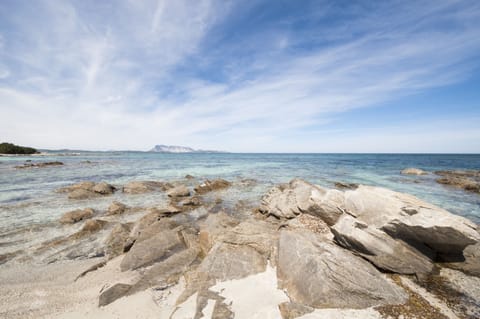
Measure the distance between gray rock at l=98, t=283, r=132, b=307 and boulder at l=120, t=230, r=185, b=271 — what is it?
1128mm

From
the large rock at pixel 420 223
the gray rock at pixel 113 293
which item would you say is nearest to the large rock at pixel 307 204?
the large rock at pixel 420 223

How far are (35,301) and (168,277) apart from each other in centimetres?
299

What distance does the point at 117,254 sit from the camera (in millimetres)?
7172

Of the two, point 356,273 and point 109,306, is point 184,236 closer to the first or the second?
point 109,306

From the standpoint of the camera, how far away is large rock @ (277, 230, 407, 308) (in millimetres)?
4219

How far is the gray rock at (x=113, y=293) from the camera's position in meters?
4.61

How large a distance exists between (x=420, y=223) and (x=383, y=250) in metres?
1.20

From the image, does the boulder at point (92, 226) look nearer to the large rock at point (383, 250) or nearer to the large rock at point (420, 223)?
the large rock at point (383, 250)

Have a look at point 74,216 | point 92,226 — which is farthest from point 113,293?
point 74,216

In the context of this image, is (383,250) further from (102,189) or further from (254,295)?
(102,189)

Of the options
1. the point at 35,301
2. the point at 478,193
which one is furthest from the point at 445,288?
the point at 478,193

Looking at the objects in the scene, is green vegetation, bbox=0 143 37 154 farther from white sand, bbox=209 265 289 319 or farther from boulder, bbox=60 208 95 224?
white sand, bbox=209 265 289 319

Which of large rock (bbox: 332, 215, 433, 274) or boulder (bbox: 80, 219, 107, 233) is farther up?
large rock (bbox: 332, 215, 433, 274)

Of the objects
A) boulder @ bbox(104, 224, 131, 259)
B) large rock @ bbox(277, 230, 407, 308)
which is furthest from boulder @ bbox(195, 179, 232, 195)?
large rock @ bbox(277, 230, 407, 308)
